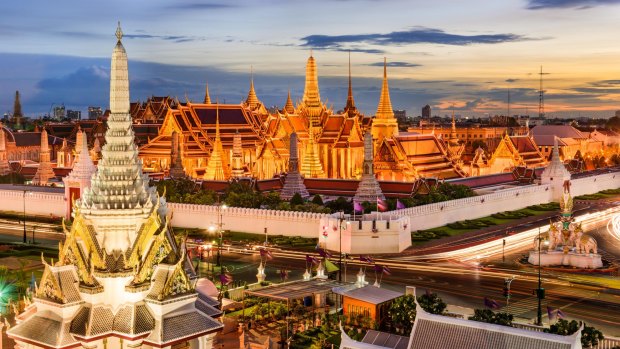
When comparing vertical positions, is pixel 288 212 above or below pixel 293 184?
below

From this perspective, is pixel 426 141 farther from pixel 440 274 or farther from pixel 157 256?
pixel 157 256

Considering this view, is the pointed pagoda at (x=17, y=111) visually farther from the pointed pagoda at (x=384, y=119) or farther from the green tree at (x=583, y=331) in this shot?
the green tree at (x=583, y=331)

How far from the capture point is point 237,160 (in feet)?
226

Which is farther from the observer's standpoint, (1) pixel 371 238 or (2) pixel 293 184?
(2) pixel 293 184

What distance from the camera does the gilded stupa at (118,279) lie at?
18422mm

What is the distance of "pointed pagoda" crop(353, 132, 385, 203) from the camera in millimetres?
54875

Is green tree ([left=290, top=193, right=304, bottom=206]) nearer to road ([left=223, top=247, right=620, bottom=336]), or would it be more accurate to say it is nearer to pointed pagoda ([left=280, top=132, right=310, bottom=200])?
pointed pagoda ([left=280, top=132, right=310, bottom=200])

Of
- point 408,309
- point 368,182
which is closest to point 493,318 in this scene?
point 408,309

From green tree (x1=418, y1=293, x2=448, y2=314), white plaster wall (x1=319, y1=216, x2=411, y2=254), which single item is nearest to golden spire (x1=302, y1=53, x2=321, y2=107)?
white plaster wall (x1=319, y1=216, x2=411, y2=254)

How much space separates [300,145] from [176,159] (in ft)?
50.0

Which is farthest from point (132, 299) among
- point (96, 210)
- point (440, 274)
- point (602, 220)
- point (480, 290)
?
point (602, 220)

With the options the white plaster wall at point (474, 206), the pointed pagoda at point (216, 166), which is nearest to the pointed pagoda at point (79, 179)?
the pointed pagoda at point (216, 166)

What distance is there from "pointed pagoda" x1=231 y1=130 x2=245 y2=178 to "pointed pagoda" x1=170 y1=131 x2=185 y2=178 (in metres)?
4.39

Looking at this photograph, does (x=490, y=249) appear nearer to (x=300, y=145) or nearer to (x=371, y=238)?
(x=371, y=238)
